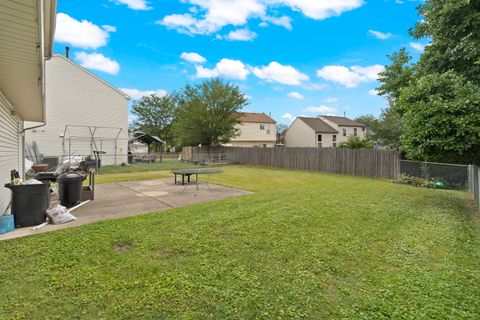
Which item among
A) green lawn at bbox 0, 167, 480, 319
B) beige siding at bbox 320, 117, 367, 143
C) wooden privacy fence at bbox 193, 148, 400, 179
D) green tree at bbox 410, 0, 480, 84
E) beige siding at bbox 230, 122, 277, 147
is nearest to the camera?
green lawn at bbox 0, 167, 480, 319

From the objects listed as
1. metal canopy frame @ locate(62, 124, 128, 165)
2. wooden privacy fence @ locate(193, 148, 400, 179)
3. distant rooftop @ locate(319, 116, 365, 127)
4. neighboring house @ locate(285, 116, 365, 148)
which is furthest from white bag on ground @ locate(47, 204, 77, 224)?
distant rooftop @ locate(319, 116, 365, 127)

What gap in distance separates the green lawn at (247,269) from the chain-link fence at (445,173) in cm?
622

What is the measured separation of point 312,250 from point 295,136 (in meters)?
35.8

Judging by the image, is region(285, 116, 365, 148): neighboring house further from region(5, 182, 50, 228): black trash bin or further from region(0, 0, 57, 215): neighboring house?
region(5, 182, 50, 228): black trash bin

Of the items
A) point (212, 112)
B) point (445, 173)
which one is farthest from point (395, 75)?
point (212, 112)

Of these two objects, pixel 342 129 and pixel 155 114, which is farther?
pixel 155 114

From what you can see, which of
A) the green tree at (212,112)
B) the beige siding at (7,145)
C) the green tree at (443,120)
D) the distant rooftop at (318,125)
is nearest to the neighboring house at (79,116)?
the green tree at (212,112)

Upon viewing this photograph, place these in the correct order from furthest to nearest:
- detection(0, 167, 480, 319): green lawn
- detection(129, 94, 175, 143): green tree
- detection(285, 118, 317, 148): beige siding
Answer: detection(129, 94, 175, 143): green tree, detection(285, 118, 317, 148): beige siding, detection(0, 167, 480, 319): green lawn

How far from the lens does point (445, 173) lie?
35.0 ft

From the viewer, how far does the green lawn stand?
2455 millimetres

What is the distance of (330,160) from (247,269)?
47.3ft

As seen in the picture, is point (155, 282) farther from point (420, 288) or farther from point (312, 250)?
point (420, 288)

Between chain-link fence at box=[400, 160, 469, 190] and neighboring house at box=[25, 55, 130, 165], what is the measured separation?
1943 centimetres

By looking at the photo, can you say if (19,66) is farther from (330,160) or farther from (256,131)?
(256,131)
